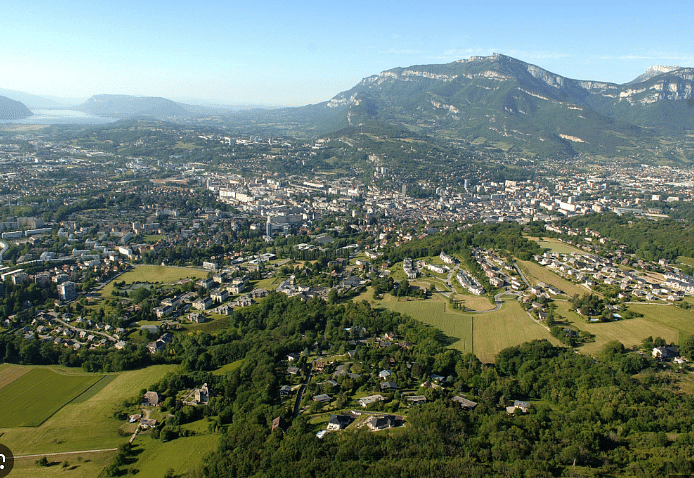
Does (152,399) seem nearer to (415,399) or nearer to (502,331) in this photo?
(415,399)

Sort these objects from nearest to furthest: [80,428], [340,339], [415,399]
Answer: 1. [80,428]
2. [415,399]
3. [340,339]

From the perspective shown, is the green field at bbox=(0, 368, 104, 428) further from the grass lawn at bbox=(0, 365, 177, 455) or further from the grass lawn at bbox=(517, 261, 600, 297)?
the grass lawn at bbox=(517, 261, 600, 297)

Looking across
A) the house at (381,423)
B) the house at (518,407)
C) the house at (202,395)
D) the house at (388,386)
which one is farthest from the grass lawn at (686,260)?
the house at (202,395)

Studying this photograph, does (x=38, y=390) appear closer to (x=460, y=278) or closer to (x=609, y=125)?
(x=460, y=278)

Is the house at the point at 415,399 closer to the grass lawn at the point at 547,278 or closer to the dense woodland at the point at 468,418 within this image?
the dense woodland at the point at 468,418

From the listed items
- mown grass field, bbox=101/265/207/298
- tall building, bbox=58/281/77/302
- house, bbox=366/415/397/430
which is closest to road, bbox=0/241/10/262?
tall building, bbox=58/281/77/302

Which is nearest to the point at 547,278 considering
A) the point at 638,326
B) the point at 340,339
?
the point at 638,326
